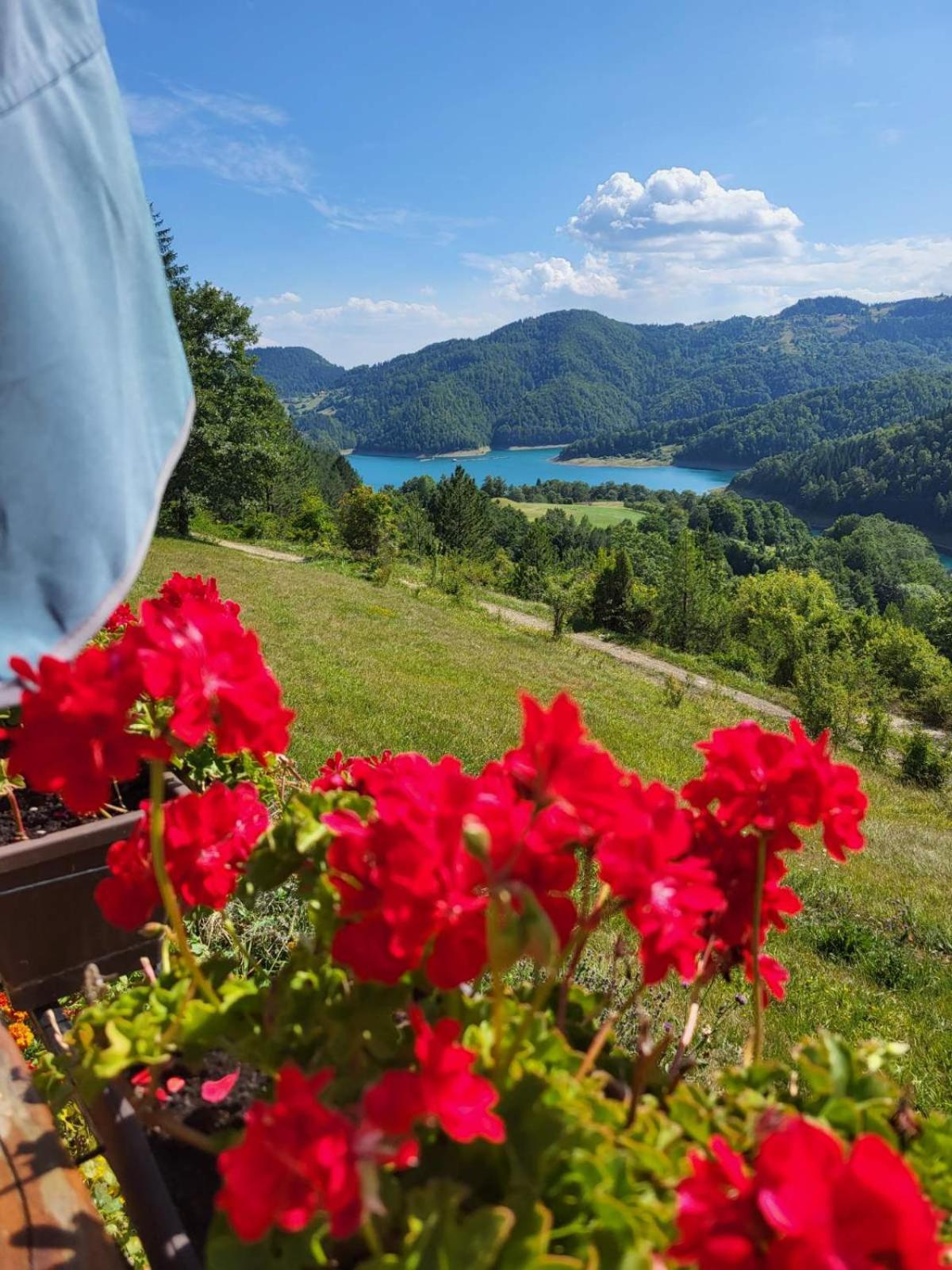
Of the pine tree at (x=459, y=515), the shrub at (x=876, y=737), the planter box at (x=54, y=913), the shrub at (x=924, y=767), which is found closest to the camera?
the planter box at (x=54, y=913)

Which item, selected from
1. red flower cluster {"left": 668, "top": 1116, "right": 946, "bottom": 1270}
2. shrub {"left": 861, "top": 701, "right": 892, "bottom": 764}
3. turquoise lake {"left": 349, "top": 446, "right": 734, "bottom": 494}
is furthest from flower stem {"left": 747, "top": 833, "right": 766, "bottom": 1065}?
turquoise lake {"left": 349, "top": 446, "right": 734, "bottom": 494}

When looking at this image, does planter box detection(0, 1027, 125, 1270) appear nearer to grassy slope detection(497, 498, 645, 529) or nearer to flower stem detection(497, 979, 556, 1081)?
flower stem detection(497, 979, 556, 1081)

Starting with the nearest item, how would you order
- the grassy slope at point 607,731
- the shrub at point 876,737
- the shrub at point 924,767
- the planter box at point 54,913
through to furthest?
the planter box at point 54,913
the grassy slope at point 607,731
the shrub at point 924,767
the shrub at point 876,737

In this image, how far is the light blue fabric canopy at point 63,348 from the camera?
4.18ft

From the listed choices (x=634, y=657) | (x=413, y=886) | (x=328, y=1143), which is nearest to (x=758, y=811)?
(x=413, y=886)

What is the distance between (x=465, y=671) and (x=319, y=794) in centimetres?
1093

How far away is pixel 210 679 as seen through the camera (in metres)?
0.83

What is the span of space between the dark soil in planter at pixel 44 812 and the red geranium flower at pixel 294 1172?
1570 mm

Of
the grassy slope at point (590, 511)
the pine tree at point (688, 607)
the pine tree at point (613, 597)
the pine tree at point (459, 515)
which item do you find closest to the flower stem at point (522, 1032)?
the pine tree at point (613, 597)

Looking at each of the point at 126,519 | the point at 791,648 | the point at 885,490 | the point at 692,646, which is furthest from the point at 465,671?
the point at 885,490

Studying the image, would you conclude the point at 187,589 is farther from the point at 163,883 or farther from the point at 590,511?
the point at 590,511

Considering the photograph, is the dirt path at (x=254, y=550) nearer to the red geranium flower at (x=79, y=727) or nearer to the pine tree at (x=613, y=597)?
the pine tree at (x=613, y=597)

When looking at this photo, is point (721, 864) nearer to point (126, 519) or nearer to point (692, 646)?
point (126, 519)

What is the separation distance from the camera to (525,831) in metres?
0.70
